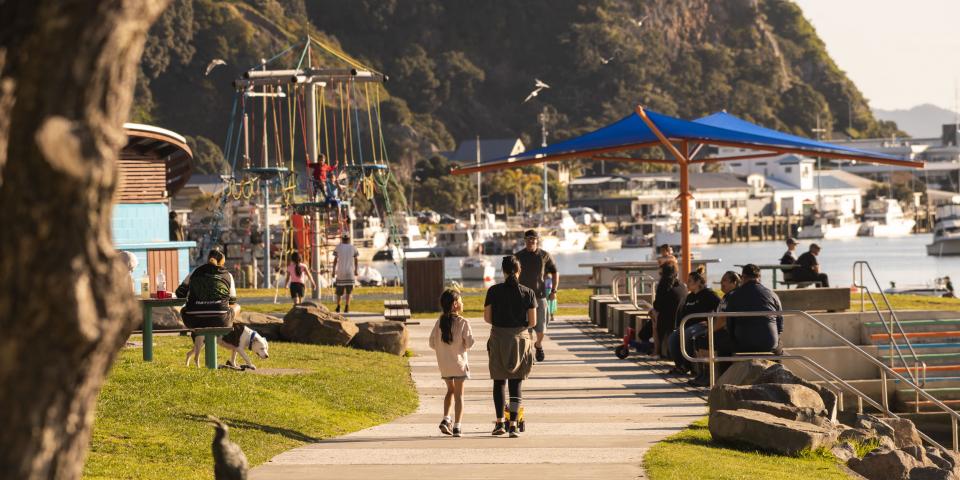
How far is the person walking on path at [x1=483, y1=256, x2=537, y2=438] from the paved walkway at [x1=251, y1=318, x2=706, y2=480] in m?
0.33

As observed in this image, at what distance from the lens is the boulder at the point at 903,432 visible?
1490 cm

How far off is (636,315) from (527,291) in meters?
8.37

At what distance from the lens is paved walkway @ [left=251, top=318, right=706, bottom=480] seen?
10.6 metres

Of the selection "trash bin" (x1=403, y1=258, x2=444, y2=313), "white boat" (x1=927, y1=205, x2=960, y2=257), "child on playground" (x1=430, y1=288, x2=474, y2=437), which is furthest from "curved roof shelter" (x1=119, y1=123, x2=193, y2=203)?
"white boat" (x1=927, y1=205, x2=960, y2=257)

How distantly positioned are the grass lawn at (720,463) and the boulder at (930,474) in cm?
120

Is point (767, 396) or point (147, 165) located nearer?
point (767, 396)

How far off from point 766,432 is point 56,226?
8529mm

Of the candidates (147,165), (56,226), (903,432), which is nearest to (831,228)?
(147,165)

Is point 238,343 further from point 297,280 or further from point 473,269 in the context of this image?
point 473,269

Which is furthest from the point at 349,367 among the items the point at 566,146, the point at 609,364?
the point at 566,146

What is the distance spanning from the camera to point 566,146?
23484 millimetres

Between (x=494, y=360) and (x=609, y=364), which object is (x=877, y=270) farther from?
(x=494, y=360)

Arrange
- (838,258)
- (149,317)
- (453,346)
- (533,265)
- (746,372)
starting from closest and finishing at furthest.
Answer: (453,346)
(746,372)
(149,317)
(533,265)
(838,258)

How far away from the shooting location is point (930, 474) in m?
13.3
